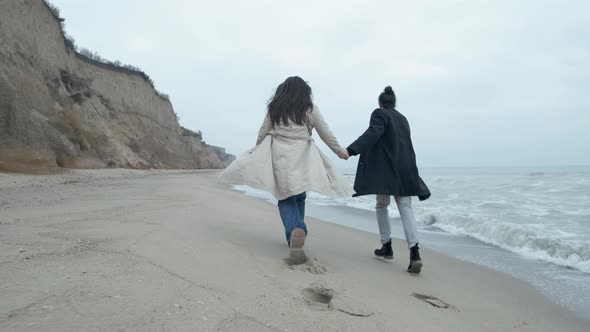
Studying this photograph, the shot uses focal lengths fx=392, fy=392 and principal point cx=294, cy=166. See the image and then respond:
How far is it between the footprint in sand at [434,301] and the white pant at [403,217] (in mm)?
737

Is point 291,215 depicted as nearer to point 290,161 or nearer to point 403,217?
point 290,161

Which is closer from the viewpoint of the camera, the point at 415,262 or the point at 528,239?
the point at 415,262

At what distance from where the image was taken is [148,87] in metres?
31.4

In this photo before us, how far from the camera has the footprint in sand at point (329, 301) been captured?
233cm

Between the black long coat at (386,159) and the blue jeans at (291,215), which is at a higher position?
the black long coat at (386,159)

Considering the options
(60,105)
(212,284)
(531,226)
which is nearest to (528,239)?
(531,226)

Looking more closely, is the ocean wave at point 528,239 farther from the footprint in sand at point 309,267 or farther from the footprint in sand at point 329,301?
the footprint in sand at point 329,301

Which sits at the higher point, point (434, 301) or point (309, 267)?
point (309, 267)

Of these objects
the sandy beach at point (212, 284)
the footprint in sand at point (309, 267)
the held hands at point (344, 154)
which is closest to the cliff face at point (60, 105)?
the sandy beach at point (212, 284)

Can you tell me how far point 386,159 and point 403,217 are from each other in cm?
61

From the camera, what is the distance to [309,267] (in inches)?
124

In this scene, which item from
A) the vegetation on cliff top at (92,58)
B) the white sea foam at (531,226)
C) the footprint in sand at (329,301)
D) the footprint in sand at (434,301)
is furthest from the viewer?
the vegetation on cliff top at (92,58)

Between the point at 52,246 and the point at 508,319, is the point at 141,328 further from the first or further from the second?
the point at 508,319

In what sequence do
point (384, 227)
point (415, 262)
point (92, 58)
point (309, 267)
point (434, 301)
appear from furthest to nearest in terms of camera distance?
point (92, 58), point (384, 227), point (415, 262), point (309, 267), point (434, 301)
